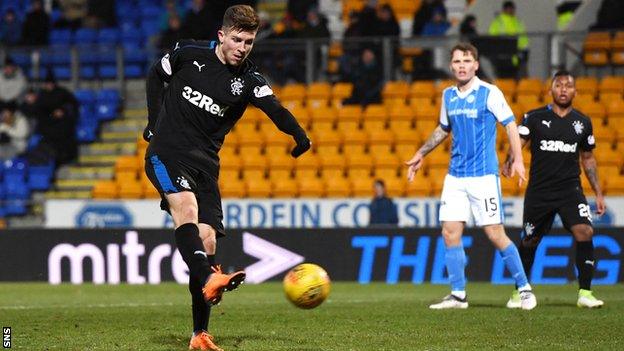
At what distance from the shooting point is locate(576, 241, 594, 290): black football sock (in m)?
12.1

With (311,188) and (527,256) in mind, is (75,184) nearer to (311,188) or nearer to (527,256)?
(311,188)

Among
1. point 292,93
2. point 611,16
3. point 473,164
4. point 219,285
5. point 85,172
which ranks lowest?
point 85,172

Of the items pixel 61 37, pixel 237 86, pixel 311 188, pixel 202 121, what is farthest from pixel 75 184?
pixel 237 86

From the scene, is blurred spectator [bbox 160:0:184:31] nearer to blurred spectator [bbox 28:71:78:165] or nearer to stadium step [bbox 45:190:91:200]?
blurred spectator [bbox 28:71:78:165]

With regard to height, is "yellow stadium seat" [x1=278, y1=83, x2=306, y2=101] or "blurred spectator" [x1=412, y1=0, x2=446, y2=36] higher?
"blurred spectator" [x1=412, y1=0, x2=446, y2=36]

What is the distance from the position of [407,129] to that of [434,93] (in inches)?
33.4

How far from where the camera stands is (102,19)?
25.9 meters

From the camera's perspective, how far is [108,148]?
23.0 metres

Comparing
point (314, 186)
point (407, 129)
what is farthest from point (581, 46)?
point (314, 186)

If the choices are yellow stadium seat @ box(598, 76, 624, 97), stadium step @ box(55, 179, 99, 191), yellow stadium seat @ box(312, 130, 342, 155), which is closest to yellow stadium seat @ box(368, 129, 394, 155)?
yellow stadium seat @ box(312, 130, 342, 155)

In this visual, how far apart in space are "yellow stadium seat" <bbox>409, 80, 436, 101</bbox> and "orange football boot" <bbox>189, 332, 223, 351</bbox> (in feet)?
44.2

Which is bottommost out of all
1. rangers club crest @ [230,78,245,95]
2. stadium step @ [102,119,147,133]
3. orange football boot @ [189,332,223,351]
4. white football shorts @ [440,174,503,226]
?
orange football boot @ [189,332,223,351]

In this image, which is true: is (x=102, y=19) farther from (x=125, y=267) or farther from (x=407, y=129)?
(x=125, y=267)

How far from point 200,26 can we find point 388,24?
3436 mm
